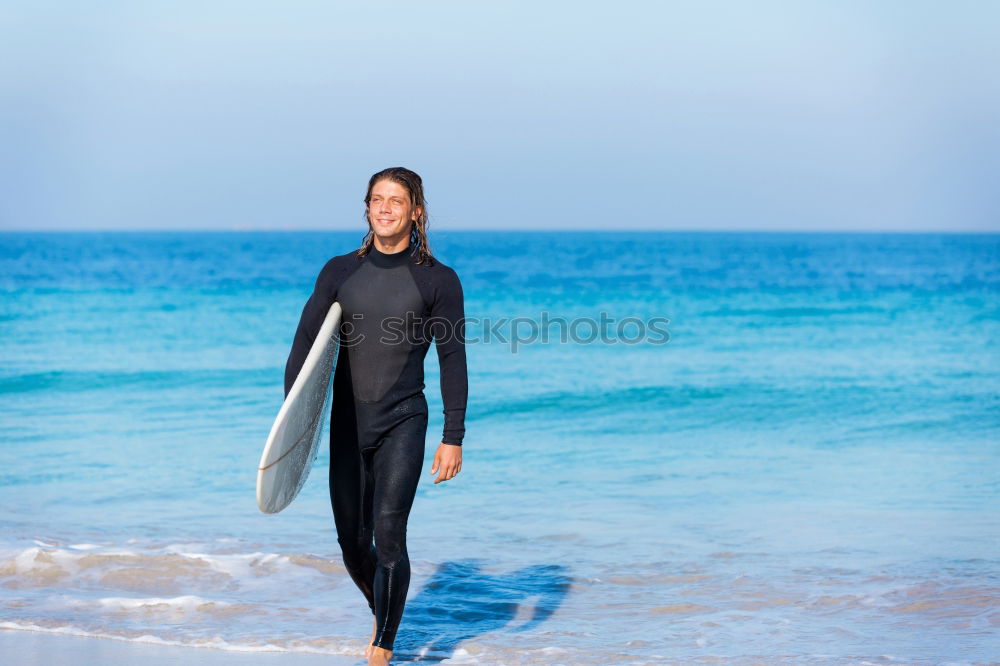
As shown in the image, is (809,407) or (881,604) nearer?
(881,604)

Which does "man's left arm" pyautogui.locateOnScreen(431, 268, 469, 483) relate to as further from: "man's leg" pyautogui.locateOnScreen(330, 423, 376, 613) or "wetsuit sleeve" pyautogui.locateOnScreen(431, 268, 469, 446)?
"man's leg" pyautogui.locateOnScreen(330, 423, 376, 613)

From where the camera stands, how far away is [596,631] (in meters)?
4.91

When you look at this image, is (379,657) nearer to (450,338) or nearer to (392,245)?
(450,338)

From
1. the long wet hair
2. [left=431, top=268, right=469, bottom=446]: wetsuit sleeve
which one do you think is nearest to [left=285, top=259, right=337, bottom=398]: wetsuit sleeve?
the long wet hair

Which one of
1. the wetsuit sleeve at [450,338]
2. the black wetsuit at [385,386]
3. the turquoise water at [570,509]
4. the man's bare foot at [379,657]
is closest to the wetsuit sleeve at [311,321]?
the black wetsuit at [385,386]

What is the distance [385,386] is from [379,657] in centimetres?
98

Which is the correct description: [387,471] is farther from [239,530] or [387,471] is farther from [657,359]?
[657,359]

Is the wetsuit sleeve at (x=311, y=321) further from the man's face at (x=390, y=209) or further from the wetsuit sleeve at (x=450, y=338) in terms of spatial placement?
the wetsuit sleeve at (x=450, y=338)

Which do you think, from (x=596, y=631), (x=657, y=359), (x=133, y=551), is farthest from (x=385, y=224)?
(x=657, y=359)

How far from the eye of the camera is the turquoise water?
4.93 meters

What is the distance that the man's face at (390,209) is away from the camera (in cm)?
396

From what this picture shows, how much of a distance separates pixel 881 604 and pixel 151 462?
6022 mm

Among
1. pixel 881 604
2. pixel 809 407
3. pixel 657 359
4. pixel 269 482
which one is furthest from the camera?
pixel 657 359

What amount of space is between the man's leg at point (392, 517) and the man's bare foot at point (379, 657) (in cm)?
2
